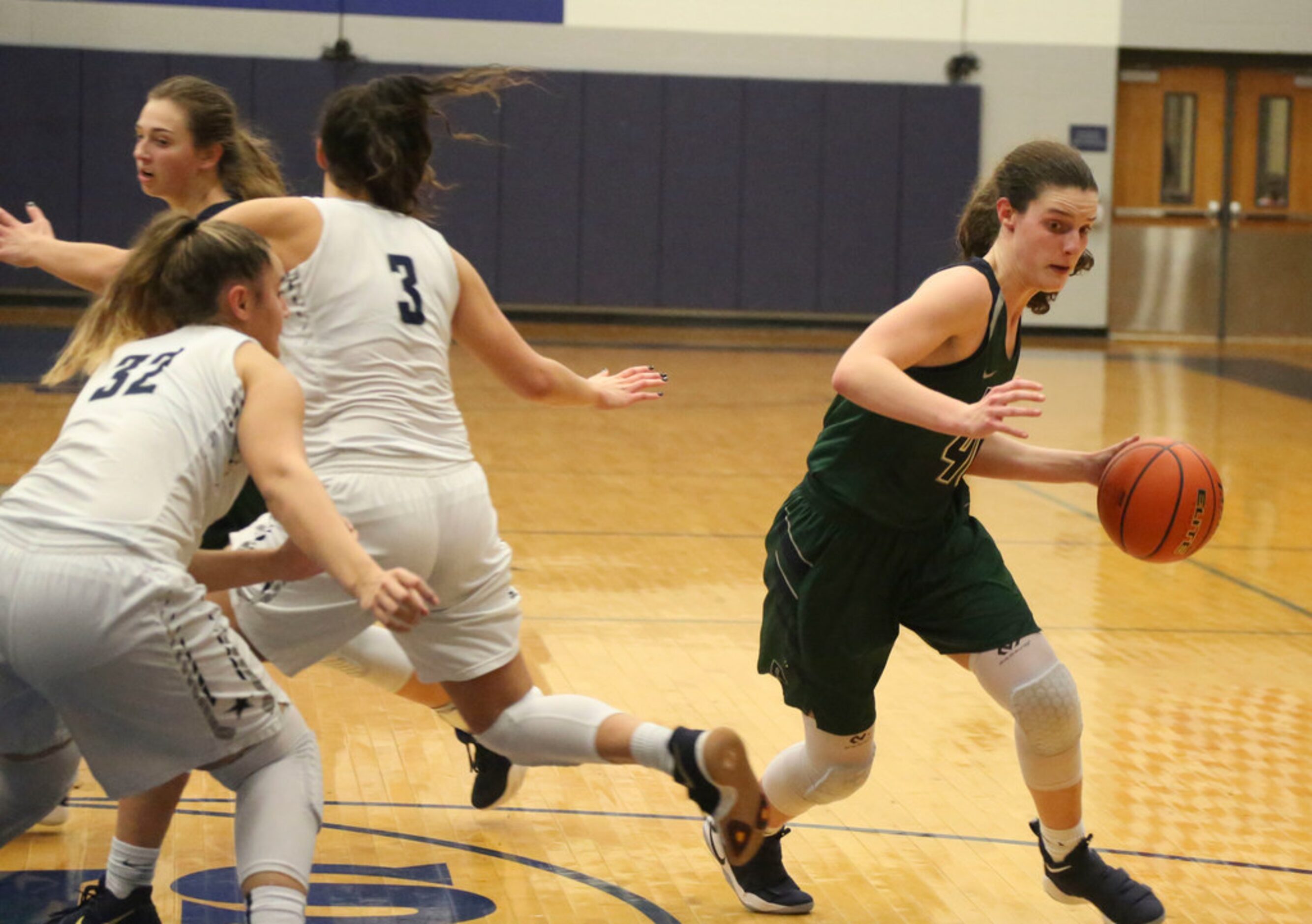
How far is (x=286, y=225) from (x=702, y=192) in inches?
521

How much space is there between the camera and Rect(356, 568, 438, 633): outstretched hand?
2166 mm

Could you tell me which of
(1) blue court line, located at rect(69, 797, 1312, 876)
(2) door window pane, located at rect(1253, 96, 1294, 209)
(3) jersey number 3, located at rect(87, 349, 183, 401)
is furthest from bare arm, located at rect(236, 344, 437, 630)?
(2) door window pane, located at rect(1253, 96, 1294, 209)

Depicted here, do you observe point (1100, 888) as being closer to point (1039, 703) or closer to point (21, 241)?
point (1039, 703)

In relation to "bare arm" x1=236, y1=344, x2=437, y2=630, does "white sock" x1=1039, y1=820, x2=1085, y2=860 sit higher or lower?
lower

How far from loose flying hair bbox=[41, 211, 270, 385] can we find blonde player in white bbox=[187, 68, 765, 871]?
202mm

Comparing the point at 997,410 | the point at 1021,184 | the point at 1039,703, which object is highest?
the point at 1021,184

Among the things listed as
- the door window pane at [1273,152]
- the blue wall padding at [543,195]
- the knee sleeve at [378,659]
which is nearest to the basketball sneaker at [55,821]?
the knee sleeve at [378,659]

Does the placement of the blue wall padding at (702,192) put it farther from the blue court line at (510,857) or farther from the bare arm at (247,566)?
the bare arm at (247,566)

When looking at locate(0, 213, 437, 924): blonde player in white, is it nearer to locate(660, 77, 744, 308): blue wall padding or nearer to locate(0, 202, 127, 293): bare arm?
locate(0, 202, 127, 293): bare arm

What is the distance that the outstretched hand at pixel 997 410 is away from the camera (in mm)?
2473

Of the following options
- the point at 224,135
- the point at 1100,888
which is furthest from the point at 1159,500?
the point at 224,135

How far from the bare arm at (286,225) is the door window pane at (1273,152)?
15.0m

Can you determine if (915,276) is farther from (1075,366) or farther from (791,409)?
(791,409)

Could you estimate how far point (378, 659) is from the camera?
3.47 meters
